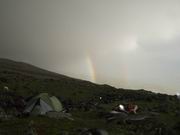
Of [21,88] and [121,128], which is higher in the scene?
[21,88]

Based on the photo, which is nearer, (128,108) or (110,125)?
(110,125)

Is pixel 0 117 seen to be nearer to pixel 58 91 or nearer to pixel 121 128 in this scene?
pixel 121 128

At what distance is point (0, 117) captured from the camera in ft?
97.2

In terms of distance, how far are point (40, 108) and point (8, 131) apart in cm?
1275

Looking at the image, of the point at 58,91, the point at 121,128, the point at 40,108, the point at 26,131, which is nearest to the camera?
the point at 26,131

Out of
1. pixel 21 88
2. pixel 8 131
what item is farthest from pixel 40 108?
pixel 21 88

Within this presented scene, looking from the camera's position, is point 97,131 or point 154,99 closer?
point 97,131

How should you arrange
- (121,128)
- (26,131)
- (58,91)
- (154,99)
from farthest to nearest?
(58,91) → (154,99) → (121,128) → (26,131)

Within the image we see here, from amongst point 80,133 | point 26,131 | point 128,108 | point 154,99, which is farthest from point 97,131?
point 154,99

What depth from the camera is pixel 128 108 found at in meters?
40.0

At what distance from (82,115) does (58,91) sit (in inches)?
1454

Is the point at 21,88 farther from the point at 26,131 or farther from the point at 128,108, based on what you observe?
the point at 26,131

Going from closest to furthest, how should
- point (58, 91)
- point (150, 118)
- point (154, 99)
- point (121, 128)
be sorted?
point (121, 128) → point (150, 118) → point (154, 99) → point (58, 91)

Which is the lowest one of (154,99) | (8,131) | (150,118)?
(8,131)
